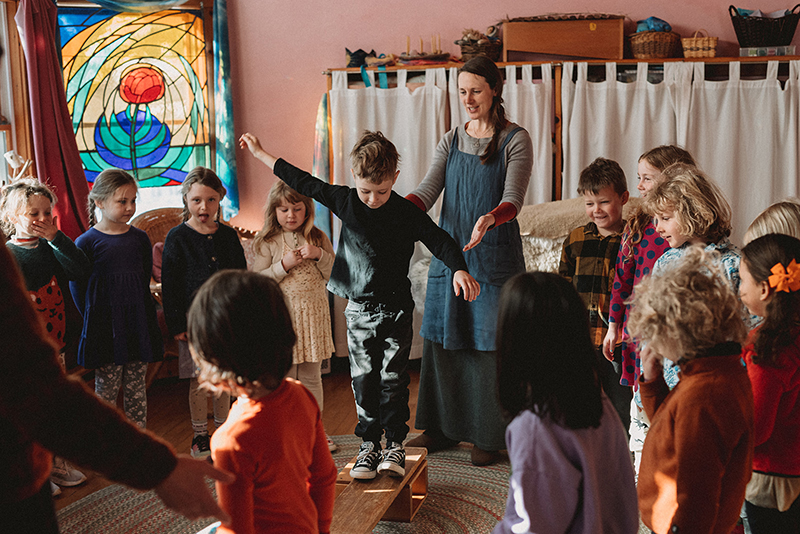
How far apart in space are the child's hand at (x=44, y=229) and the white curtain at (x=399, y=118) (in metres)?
1.85

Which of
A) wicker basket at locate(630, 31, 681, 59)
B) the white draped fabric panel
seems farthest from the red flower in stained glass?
wicker basket at locate(630, 31, 681, 59)

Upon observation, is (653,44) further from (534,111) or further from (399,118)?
(399,118)

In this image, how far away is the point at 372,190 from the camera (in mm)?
2029

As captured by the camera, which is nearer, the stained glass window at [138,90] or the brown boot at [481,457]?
the brown boot at [481,457]

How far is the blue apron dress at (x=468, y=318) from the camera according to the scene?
2479 millimetres

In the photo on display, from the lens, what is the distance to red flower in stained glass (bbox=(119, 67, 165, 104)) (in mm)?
4129

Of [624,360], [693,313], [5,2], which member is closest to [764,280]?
[693,313]

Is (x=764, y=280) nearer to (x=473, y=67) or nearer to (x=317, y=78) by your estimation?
(x=473, y=67)

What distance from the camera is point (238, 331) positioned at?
1.14 m

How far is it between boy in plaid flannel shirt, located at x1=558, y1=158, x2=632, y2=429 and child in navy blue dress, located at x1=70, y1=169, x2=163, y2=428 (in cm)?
164

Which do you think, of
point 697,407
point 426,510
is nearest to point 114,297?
point 426,510

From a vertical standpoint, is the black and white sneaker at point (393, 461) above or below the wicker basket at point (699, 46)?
below

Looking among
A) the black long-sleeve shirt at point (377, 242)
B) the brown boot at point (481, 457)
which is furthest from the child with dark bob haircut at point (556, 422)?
the brown boot at point (481, 457)

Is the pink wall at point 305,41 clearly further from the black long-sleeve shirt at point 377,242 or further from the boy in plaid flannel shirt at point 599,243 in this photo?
the black long-sleeve shirt at point 377,242
